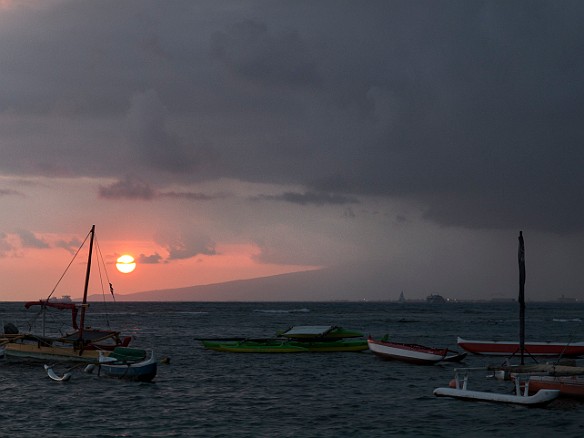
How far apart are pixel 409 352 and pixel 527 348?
1517 cm

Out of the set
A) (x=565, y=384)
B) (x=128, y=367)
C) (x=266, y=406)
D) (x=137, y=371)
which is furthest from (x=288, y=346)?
(x=565, y=384)

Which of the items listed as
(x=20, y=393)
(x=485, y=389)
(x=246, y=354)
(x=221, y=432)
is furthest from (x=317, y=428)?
(x=246, y=354)

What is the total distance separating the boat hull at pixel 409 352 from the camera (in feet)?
179

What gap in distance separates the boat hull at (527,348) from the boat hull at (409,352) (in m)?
11.5

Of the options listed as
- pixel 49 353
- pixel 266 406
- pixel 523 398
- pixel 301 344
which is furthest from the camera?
pixel 301 344

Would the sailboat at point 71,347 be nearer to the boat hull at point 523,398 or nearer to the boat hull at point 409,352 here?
the boat hull at point 409,352

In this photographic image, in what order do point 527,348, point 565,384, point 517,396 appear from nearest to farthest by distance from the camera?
point 517,396
point 565,384
point 527,348

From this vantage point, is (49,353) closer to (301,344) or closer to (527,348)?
(301,344)

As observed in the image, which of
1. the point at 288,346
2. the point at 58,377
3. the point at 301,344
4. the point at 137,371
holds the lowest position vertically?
the point at 58,377

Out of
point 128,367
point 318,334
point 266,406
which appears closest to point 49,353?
point 128,367

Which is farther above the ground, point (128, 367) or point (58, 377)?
point (128, 367)

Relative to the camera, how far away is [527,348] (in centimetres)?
6500

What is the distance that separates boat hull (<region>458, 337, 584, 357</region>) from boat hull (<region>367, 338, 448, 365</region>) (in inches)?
454

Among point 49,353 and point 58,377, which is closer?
point 58,377
